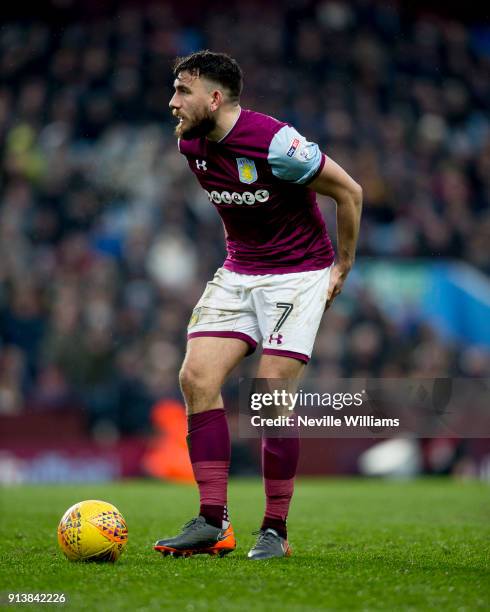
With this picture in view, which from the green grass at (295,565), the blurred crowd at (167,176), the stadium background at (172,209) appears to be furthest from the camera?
the blurred crowd at (167,176)

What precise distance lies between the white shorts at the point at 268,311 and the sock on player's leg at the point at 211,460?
→ 39 centimetres

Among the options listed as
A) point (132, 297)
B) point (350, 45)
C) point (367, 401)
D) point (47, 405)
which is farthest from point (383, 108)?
point (367, 401)

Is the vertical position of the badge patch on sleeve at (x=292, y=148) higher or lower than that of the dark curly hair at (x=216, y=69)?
lower

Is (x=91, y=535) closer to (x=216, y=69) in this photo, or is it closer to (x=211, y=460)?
(x=211, y=460)

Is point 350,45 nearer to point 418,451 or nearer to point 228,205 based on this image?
point 418,451

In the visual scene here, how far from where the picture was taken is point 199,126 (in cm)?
477

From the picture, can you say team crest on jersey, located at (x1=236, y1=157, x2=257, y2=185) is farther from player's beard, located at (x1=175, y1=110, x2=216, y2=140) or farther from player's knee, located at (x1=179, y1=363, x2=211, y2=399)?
player's knee, located at (x1=179, y1=363, x2=211, y2=399)

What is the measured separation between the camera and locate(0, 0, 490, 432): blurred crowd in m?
12.8

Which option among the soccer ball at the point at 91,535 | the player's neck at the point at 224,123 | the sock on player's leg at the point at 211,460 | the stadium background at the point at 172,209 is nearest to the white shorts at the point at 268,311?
the sock on player's leg at the point at 211,460

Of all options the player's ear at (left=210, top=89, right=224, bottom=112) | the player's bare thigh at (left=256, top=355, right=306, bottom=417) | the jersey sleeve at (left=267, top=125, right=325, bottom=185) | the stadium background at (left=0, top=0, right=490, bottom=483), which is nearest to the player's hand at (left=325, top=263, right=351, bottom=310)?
the player's bare thigh at (left=256, top=355, right=306, bottom=417)

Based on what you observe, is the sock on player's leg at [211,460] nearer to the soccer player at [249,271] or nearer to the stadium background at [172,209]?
the soccer player at [249,271]

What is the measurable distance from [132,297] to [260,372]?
28.6 feet

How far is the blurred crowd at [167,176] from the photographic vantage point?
12.8 meters

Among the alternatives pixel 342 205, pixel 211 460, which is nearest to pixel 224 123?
pixel 342 205
